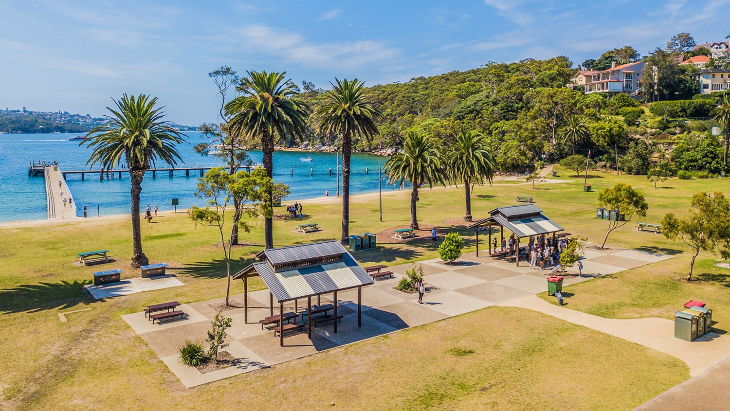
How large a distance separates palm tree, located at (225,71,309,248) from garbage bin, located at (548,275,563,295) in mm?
18712

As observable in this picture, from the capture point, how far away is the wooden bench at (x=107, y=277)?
98.9 ft

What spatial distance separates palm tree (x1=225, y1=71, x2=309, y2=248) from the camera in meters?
35.2

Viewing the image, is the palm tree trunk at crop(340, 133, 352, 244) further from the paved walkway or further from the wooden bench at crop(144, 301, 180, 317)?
the wooden bench at crop(144, 301, 180, 317)

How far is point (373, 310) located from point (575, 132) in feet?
320

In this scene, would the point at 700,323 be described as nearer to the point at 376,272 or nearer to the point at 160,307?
the point at 376,272

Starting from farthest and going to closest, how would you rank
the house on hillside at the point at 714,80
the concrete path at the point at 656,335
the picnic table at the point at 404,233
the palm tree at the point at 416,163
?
the house on hillside at the point at 714,80 → the palm tree at the point at 416,163 → the picnic table at the point at 404,233 → the concrete path at the point at 656,335

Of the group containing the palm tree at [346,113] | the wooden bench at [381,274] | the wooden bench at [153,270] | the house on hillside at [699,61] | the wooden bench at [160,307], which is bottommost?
the wooden bench at [381,274]

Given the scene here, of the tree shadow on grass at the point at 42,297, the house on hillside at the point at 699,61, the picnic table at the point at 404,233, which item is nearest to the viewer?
the tree shadow on grass at the point at 42,297

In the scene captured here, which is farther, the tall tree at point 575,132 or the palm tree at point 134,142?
the tall tree at point 575,132

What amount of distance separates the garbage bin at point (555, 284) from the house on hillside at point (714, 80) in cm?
15368

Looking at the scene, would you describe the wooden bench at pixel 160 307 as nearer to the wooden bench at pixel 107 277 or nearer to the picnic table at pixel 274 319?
the picnic table at pixel 274 319

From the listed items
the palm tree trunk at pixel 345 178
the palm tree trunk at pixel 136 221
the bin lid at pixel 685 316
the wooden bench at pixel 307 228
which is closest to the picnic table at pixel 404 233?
the palm tree trunk at pixel 345 178

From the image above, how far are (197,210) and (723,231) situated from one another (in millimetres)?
29641

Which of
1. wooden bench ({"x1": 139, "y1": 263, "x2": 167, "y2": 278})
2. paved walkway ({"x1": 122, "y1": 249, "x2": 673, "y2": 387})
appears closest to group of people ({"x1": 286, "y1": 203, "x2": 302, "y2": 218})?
paved walkway ({"x1": 122, "y1": 249, "x2": 673, "y2": 387})
